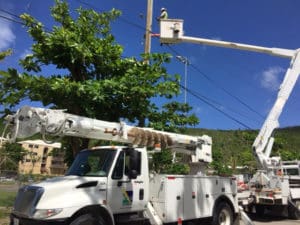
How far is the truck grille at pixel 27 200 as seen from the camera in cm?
820

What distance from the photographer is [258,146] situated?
19234 mm

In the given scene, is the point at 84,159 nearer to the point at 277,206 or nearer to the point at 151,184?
the point at 151,184

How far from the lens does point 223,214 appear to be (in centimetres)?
1229

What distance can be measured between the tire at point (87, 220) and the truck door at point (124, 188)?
0.55m

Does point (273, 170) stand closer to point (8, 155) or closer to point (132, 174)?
point (132, 174)

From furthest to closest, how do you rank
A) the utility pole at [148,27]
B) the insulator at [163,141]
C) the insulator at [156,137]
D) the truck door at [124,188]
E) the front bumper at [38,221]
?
the utility pole at [148,27], the insulator at [163,141], the insulator at [156,137], the truck door at [124,188], the front bumper at [38,221]

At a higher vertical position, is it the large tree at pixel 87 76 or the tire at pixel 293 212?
the large tree at pixel 87 76

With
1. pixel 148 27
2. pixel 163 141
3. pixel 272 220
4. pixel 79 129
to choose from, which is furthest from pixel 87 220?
pixel 272 220

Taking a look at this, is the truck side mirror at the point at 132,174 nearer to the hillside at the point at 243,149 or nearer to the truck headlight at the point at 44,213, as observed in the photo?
the truck headlight at the point at 44,213

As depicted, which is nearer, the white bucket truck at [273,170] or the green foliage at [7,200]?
the white bucket truck at [273,170]

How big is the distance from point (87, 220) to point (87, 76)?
24.2 ft

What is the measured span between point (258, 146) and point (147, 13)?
27.8 ft

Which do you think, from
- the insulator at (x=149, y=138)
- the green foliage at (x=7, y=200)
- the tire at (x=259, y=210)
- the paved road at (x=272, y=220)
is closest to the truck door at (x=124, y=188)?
the insulator at (x=149, y=138)

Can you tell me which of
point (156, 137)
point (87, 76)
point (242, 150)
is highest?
point (242, 150)
